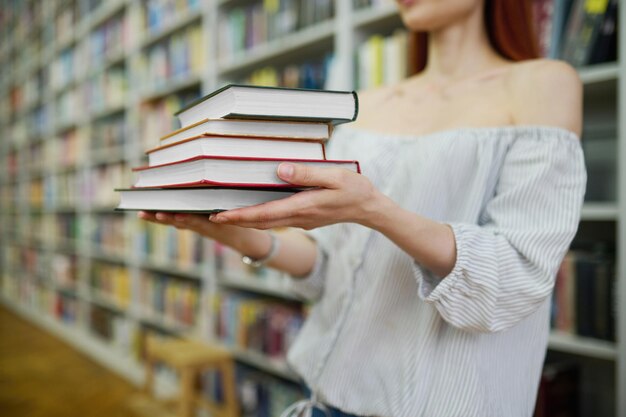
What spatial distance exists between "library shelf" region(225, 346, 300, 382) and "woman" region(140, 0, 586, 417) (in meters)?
1.15

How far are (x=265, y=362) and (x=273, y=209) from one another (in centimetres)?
166

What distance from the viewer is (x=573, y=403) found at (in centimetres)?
130

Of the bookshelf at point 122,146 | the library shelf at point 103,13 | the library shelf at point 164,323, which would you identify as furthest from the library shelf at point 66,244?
the library shelf at point 103,13

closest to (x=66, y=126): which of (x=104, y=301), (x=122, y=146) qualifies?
(x=122, y=146)

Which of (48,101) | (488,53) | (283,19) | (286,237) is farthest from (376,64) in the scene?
(48,101)

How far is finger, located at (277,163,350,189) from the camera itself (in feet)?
1.64

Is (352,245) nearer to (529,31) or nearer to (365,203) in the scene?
(365,203)

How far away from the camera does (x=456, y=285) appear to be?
1.98ft

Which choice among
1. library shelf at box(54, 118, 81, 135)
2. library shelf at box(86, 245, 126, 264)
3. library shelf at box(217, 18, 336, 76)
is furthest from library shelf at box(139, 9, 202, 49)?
library shelf at box(86, 245, 126, 264)

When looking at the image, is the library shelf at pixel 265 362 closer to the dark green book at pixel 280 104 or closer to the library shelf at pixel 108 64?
the dark green book at pixel 280 104

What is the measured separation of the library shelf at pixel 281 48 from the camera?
1761 millimetres

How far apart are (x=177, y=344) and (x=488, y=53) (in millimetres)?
1818

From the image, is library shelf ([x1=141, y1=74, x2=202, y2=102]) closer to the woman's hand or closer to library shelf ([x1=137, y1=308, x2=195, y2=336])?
library shelf ([x1=137, y1=308, x2=195, y2=336])

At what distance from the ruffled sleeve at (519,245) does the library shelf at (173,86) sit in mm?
2009
